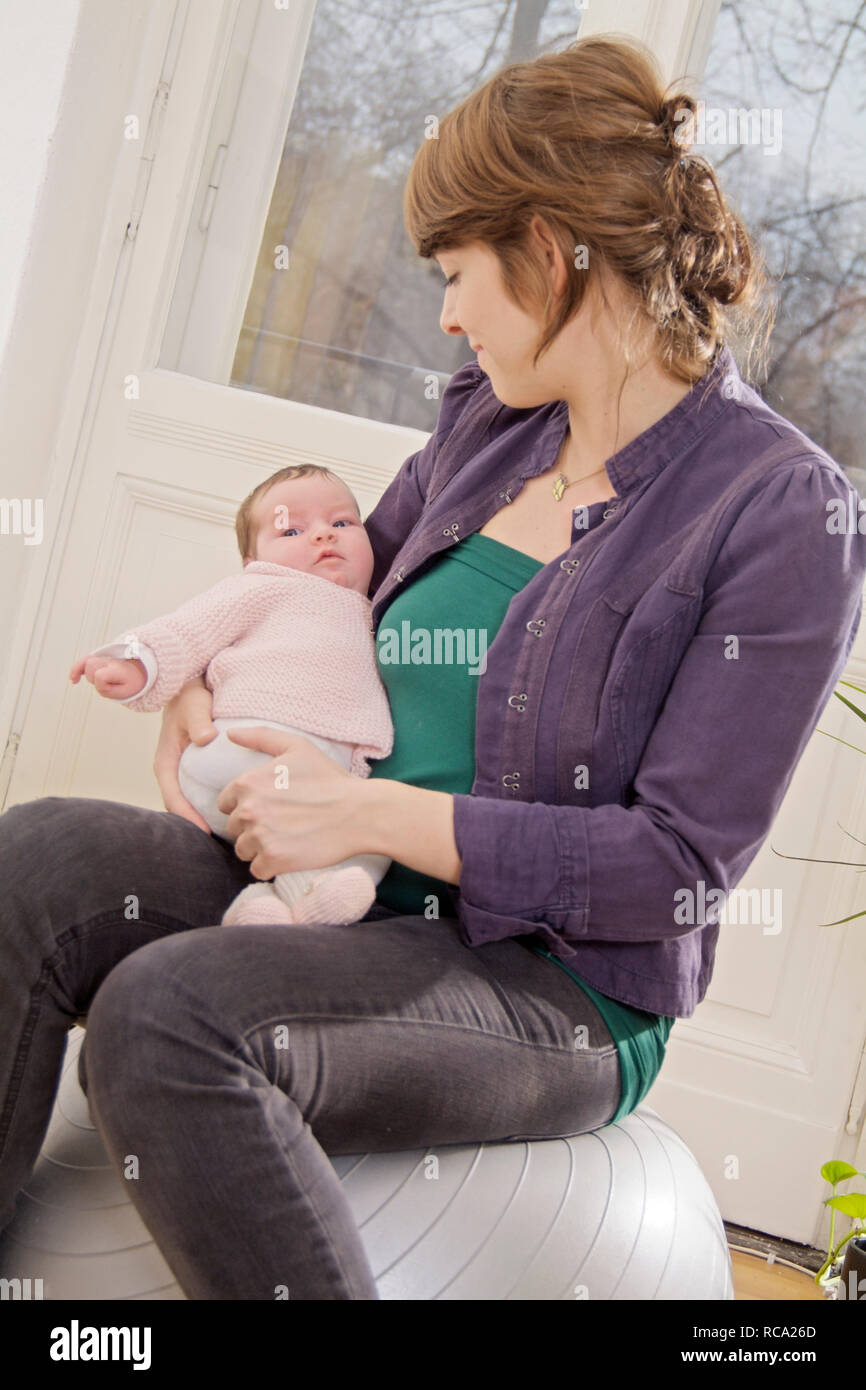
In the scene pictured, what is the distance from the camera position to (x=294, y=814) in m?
1.06

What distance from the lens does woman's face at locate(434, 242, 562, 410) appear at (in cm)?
119

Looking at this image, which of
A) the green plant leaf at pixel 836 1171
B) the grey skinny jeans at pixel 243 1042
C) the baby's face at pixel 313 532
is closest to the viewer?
the grey skinny jeans at pixel 243 1042

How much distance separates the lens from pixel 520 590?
4.04 ft

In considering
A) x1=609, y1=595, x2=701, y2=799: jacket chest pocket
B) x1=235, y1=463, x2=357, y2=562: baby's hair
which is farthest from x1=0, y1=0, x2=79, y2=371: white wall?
x1=609, y1=595, x2=701, y2=799: jacket chest pocket

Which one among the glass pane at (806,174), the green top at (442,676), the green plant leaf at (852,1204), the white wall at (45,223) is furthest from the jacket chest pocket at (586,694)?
the white wall at (45,223)

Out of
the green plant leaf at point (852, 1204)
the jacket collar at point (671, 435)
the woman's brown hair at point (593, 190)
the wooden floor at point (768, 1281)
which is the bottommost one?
Answer: the wooden floor at point (768, 1281)

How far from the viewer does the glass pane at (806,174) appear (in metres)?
2.09

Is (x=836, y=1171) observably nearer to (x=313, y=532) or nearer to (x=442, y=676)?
(x=442, y=676)

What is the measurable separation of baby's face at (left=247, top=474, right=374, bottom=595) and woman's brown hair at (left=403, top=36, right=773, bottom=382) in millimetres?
327

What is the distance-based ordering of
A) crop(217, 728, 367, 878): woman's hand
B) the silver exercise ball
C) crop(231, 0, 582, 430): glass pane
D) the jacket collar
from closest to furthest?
the silver exercise ball
crop(217, 728, 367, 878): woman's hand
the jacket collar
crop(231, 0, 582, 430): glass pane

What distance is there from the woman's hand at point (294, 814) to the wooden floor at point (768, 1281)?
1.21 meters

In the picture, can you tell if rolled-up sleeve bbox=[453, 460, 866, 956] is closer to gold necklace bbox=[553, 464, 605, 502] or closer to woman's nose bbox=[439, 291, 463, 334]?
gold necklace bbox=[553, 464, 605, 502]

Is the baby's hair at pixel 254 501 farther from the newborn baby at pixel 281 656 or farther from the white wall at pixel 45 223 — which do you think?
the white wall at pixel 45 223

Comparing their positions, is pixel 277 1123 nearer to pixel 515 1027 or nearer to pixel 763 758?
pixel 515 1027
